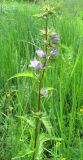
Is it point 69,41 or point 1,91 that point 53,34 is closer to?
point 1,91

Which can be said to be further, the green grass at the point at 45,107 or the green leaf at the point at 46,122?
the green grass at the point at 45,107

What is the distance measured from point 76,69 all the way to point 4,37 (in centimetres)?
78

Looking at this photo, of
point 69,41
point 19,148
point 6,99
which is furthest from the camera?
point 69,41

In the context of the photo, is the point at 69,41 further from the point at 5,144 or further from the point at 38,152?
the point at 38,152

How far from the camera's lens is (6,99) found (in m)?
1.79

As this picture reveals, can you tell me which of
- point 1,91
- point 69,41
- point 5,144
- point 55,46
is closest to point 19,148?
point 5,144

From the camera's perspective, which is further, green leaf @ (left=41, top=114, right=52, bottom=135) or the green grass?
the green grass

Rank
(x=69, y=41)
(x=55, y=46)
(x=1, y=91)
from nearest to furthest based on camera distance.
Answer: (x=55, y=46) < (x=1, y=91) < (x=69, y=41)

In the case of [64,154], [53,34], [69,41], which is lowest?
[64,154]

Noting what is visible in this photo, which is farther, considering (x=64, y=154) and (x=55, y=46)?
(x=64, y=154)

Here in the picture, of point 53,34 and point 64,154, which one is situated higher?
point 53,34

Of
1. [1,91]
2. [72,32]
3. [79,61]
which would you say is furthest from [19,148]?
[72,32]

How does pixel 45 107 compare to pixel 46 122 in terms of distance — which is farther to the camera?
pixel 45 107

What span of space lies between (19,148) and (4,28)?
1.63 metres
